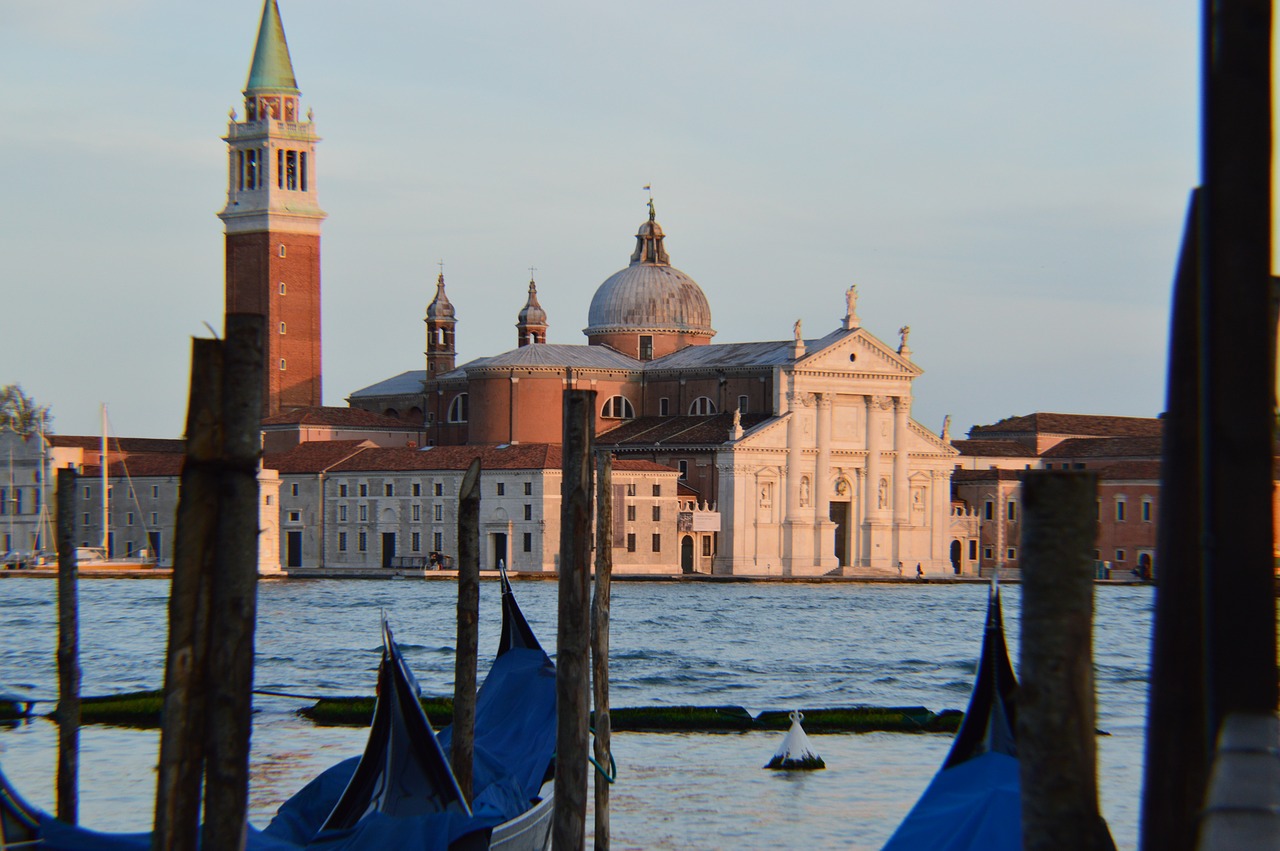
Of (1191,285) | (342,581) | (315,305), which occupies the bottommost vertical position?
(342,581)

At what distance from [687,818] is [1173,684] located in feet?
26.7

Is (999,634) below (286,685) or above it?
above

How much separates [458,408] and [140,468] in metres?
9.62

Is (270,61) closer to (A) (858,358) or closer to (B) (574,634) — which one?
(A) (858,358)

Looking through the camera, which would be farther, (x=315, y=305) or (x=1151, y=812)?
(x=315, y=305)

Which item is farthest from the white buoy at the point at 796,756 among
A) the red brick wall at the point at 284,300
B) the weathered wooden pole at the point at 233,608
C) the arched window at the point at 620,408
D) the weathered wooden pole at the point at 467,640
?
the red brick wall at the point at 284,300

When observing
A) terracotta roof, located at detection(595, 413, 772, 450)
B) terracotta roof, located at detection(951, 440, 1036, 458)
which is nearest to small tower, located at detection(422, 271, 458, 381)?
terracotta roof, located at detection(595, 413, 772, 450)

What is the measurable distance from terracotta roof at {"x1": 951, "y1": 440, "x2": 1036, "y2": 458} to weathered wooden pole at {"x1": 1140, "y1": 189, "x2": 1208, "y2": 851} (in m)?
57.2

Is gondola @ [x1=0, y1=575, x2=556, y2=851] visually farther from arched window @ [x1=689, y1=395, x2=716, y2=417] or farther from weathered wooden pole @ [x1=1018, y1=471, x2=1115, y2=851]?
arched window @ [x1=689, y1=395, x2=716, y2=417]

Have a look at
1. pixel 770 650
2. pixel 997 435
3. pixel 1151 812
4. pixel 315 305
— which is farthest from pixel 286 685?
pixel 997 435

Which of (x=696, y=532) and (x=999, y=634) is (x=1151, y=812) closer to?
(x=999, y=634)

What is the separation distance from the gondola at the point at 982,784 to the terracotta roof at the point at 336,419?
48.1 meters

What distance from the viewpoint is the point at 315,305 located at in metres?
56.1

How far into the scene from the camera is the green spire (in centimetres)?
5553
